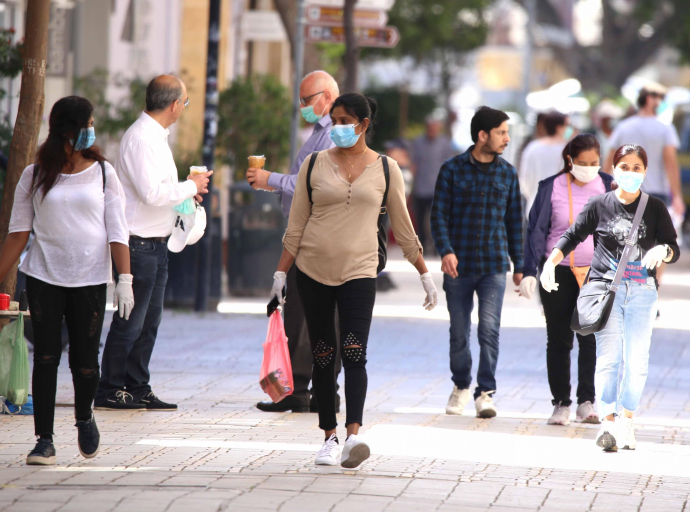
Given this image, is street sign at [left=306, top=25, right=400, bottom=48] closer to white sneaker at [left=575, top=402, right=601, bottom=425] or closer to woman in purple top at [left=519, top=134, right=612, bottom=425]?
woman in purple top at [left=519, top=134, right=612, bottom=425]

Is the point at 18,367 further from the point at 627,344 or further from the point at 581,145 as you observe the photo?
the point at 581,145

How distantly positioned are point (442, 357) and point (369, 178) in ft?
15.8

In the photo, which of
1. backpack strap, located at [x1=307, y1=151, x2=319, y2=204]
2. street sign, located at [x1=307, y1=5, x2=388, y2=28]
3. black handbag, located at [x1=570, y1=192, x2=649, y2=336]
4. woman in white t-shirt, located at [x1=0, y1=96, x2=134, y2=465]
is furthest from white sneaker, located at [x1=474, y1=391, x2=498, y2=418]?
street sign, located at [x1=307, y1=5, x2=388, y2=28]

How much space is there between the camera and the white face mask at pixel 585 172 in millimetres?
8172

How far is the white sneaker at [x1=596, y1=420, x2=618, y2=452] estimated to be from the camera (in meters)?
7.20

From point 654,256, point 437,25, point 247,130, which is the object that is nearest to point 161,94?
point 654,256

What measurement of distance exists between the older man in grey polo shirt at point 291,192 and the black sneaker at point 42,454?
210 cm

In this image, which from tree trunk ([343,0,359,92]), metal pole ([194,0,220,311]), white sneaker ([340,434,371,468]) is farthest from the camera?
tree trunk ([343,0,359,92])

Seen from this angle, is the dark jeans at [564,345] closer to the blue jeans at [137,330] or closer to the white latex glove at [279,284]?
the white latex glove at [279,284]

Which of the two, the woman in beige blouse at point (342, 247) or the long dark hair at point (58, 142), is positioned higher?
the long dark hair at point (58, 142)

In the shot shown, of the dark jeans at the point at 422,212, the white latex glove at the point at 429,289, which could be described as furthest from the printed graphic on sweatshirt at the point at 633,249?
the dark jeans at the point at 422,212

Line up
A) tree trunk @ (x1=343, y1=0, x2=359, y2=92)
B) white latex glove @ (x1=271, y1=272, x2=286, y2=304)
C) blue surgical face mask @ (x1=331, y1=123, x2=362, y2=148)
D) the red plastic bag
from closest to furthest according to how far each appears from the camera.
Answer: blue surgical face mask @ (x1=331, y1=123, x2=362, y2=148) < white latex glove @ (x1=271, y1=272, x2=286, y2=304) < the red plastic bag < tree trunk @ (x1=343, y1=0, x2=359, y2=92)

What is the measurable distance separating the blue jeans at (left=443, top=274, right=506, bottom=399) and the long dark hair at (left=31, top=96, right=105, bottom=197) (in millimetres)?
2793

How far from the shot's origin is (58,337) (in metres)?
6.48
